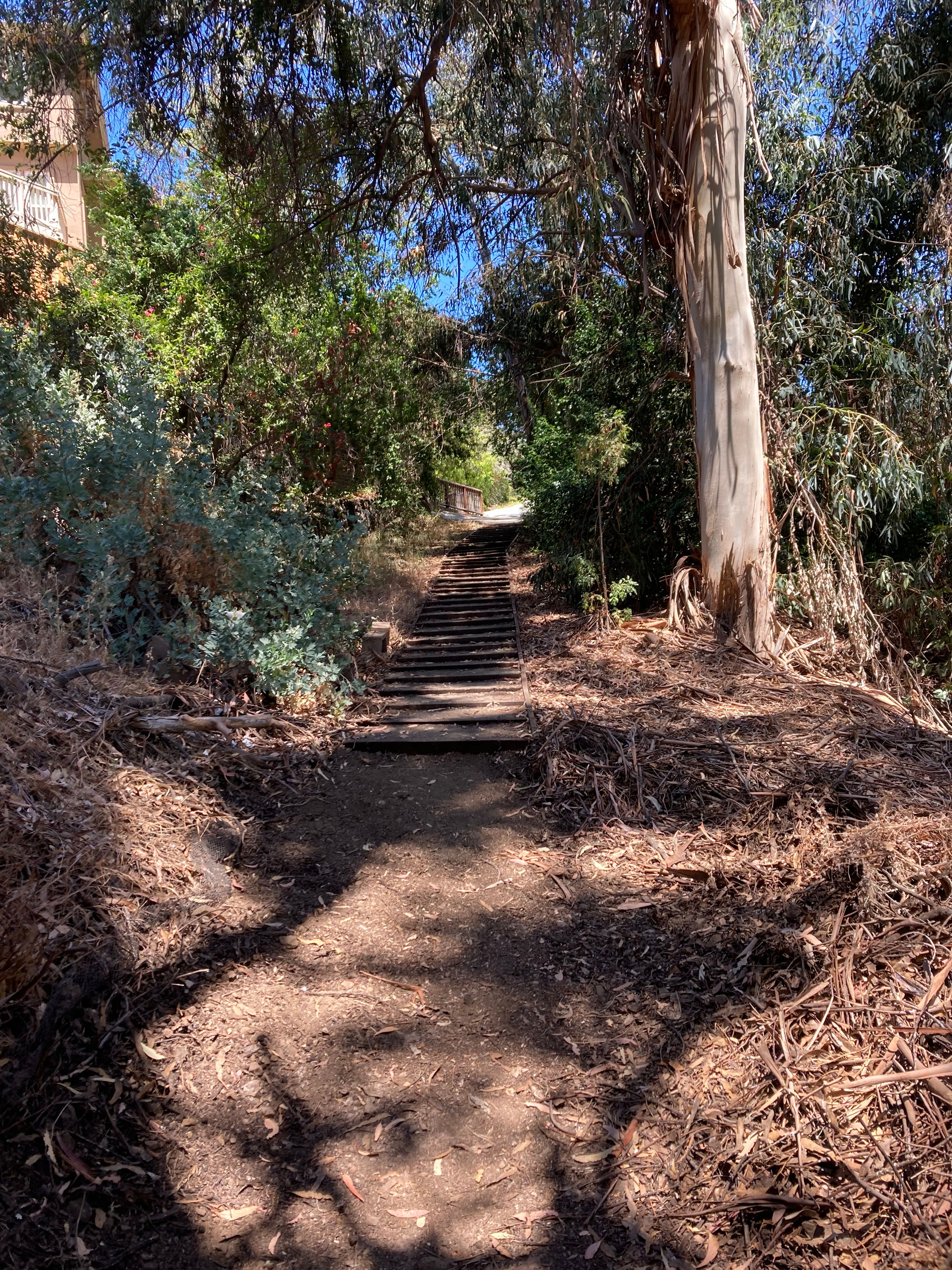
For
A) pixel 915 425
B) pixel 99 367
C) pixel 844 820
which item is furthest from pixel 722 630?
pixel 99 367

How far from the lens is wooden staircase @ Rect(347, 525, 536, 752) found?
543 cm

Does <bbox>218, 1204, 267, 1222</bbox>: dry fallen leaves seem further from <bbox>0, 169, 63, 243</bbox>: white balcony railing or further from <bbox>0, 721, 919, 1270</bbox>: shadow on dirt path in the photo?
<bbox>0, 169, 63, 243</bbox>: white balcony railing

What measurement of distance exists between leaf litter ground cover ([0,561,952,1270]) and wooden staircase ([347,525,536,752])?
2.28ft

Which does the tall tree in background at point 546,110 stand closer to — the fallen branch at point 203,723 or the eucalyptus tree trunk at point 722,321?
the eucalyptus tree trunk at point 722,321

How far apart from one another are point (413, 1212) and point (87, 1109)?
0.98m

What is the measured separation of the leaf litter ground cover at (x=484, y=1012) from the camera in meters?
2.13

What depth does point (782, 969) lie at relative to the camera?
288 cm

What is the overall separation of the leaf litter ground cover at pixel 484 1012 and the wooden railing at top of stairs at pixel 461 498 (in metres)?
18.2

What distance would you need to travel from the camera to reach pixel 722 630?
→ 295 inches

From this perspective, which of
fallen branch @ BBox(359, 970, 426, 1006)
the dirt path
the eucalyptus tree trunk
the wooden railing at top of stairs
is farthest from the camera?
the wooden railing at top of stairs

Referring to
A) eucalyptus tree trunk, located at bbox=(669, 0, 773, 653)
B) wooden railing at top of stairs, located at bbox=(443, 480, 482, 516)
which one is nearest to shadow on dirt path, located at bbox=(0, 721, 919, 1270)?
eucalyptus tree trunk, located at bbox=(669, 0, 773, 653)

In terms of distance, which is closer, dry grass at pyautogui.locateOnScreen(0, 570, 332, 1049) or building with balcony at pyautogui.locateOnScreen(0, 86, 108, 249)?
dry grass at pyautogui.locateOnScreen(0, 570, 332, 1049)

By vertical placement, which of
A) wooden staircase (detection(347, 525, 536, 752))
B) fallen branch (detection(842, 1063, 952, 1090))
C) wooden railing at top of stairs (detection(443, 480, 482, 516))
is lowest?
fallen branch (detection(842, 1063, 952, 1090))

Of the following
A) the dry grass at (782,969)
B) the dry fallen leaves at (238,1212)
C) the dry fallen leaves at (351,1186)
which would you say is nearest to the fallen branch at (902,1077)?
the dry grass at (782,969)
